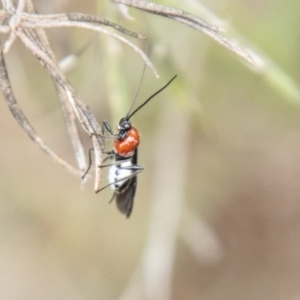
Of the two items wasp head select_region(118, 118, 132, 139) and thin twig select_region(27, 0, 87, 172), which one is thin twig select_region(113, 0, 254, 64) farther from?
wasp head select_region(118, 118, 132, 139)

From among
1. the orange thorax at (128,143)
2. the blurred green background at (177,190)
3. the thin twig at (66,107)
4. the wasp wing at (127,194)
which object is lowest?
the thin twig at (66,107)

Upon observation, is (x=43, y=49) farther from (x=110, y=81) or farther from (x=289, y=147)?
(x=289, y=147)

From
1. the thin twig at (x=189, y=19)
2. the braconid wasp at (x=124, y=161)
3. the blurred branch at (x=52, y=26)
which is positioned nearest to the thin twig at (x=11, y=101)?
the blurred branch at (x=52, y=26)

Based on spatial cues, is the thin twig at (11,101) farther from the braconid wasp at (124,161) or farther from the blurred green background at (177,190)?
the blurred green background at (177,190)

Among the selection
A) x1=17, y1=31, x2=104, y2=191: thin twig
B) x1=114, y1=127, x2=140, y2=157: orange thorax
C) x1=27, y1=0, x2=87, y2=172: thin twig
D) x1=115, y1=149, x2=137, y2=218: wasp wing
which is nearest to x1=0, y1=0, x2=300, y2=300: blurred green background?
x1=115, y1=149, x2=137, y2=218: wasp wing

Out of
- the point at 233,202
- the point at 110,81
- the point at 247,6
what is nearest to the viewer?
the point at 110,81

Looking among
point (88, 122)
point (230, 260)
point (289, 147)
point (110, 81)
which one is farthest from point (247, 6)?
point (88, 122)
